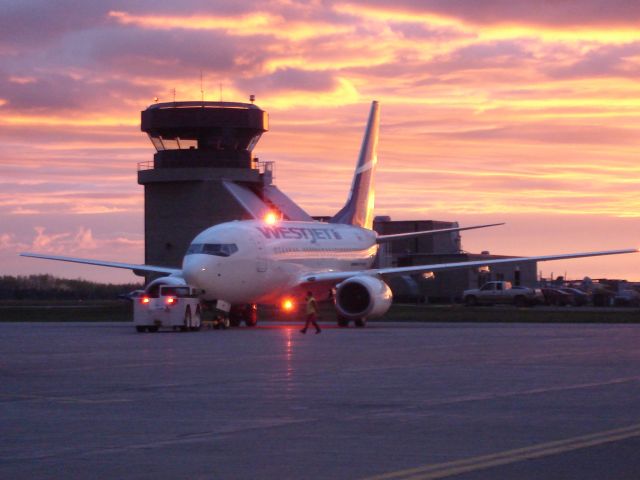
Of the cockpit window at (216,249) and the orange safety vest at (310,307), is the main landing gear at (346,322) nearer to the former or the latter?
the cockpit window at (216,249)

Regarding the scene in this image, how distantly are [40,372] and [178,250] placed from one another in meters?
52.0

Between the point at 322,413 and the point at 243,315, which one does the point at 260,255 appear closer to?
the point at 243,315

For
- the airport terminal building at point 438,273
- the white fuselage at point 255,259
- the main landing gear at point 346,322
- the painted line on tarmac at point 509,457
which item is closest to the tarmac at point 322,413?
the painted line on tarmac at point 509,457

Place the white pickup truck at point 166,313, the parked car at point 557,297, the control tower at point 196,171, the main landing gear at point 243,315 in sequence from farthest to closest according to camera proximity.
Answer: the parked car at point 557,297 < the control tower at point 196,171 < the main landing gear at point 243,315 < the white pickup truck at point 166,313

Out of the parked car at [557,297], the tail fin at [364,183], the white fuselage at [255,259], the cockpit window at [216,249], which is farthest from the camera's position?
the parked car at [557,297]

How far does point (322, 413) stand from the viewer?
602 inches

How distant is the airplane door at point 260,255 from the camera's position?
45.0 metres

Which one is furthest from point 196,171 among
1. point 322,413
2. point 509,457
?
point 509,457

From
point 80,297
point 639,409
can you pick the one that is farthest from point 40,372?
point 80,297

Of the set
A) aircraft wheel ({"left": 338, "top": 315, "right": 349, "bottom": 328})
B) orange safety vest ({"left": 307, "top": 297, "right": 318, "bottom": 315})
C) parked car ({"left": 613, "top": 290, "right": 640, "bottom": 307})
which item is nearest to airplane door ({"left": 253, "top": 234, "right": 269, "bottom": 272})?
aircraft wheel ({"left": 338, "top": 315, "right": 349, "bottom": 328})

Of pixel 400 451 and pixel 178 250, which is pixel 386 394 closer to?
pixel 400 451

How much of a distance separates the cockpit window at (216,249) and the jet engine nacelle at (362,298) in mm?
4648

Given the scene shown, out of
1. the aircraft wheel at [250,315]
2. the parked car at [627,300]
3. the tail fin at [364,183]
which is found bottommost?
the aircraft wheel at [250,315]

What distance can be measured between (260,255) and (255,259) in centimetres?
40
